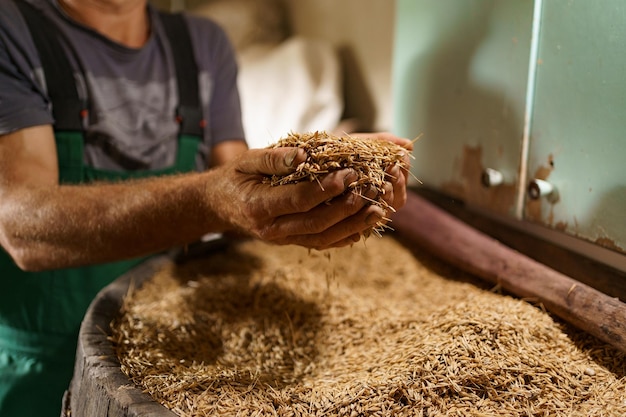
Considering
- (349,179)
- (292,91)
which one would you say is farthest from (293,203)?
(292,91)

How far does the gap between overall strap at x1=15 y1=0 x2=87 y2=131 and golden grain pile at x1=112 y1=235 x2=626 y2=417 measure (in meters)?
0.54

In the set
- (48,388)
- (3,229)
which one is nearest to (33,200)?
(3,229)

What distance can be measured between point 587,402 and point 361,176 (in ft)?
2.01

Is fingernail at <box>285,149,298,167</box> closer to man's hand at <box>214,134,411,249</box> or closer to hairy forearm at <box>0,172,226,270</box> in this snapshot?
man's hand at <box>214,134,411,249</box>

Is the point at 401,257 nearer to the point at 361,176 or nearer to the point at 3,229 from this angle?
the point at 361,176

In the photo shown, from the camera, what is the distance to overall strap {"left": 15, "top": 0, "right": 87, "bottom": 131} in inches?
64.2

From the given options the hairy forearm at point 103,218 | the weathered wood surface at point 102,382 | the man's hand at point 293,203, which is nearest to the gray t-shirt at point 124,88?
the hairy forearm at point 103,218

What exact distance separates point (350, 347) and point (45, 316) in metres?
0.94

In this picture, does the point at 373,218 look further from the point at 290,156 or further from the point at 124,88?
the point at 124,88

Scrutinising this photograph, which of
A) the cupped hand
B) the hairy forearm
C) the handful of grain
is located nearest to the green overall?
the hairy forearm

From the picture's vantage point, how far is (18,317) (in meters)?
1.70

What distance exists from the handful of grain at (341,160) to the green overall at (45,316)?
0.84m

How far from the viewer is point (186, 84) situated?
1944 mm

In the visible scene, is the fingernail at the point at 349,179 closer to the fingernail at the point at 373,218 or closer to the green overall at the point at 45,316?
the fingernail at the point at 373,218
